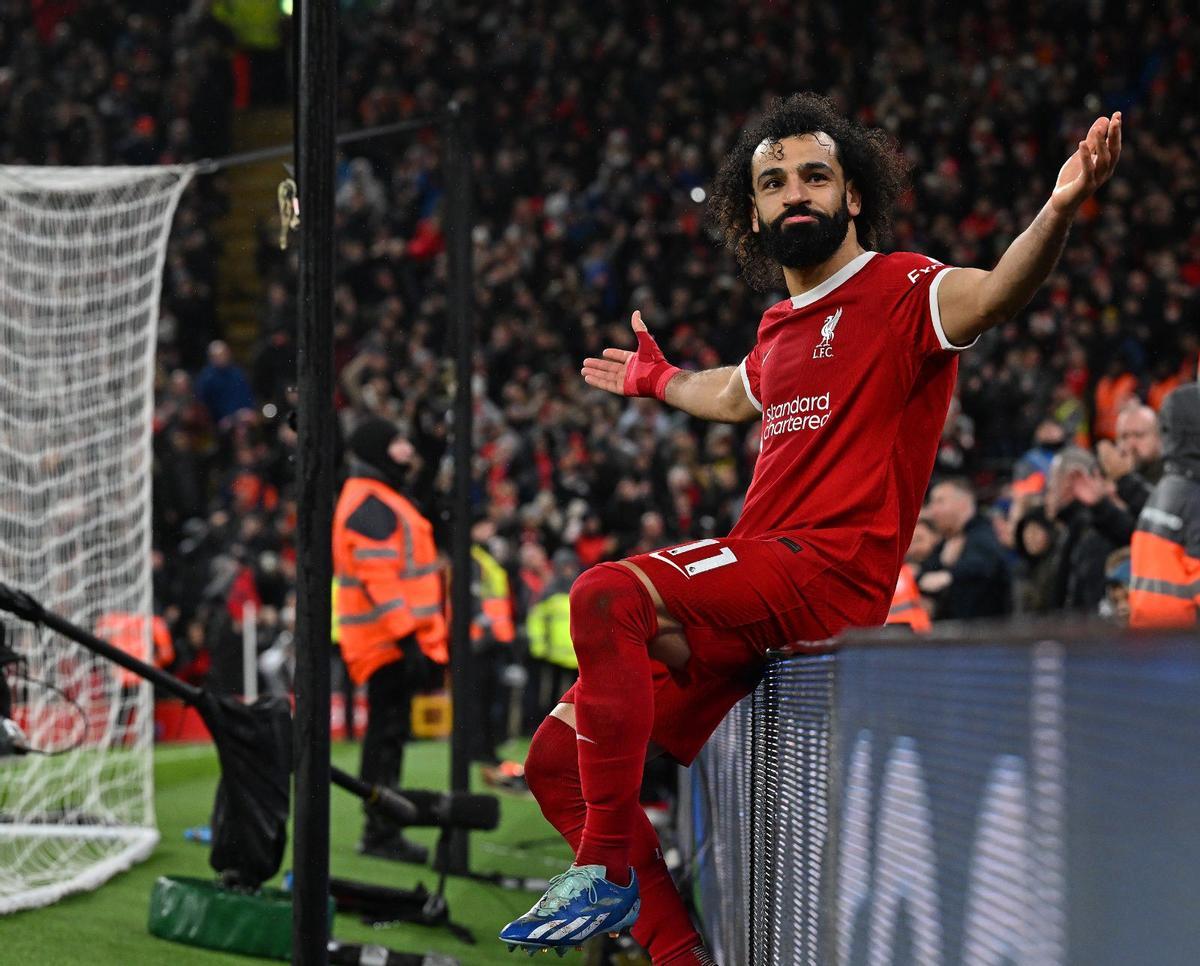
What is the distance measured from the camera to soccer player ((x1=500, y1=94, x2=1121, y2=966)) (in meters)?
2.86

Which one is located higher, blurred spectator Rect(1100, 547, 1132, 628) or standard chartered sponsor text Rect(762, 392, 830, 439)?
standard chartered sponsor text Rect(762, 392, 830, 439)

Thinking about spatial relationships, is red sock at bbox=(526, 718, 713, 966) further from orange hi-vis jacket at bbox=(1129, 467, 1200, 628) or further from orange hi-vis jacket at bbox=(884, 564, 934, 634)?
orange hi-vis jacket at bbox=(884, 564, 934, 634)

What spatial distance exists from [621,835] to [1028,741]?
61.3 inches

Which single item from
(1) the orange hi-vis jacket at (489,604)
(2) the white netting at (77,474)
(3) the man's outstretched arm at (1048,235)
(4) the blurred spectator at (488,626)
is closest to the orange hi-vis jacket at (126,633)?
(2) the white netting at (77,474)

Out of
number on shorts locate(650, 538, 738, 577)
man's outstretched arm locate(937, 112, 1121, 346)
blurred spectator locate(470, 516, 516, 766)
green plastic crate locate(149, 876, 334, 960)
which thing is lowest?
blurred spectator locate(470, 516, 516, 766)

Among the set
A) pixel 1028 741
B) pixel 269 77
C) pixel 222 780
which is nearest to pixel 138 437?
pixel 222 780

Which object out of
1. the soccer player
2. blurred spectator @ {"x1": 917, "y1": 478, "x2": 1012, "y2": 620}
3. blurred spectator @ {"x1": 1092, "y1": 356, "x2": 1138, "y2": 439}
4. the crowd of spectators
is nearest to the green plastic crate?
the soccer player

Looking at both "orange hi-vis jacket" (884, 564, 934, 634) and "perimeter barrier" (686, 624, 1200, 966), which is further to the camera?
"orange hi-vis jacket" (884, 564, 934, 634)

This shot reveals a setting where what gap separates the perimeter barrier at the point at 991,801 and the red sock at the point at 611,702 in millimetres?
317

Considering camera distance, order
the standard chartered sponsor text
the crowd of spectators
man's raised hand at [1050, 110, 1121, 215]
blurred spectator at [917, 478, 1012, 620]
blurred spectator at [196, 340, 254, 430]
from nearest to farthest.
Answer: man's raised hand at [1050, 110, 1121, 215]
the standard chartered sponsor text
blurred spectator at [917, 478, 1012, 620]
the crowd of spectators
blurred spectator at [196, 340, 254, 430]

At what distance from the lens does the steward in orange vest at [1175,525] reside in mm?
5219

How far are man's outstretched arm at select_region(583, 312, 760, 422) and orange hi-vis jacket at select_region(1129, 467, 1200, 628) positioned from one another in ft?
7.10

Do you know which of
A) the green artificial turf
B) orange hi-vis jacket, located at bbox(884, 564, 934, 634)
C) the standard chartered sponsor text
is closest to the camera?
the standard chartered sponsor text

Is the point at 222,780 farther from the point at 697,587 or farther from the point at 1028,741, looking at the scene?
the point at 1028,741
